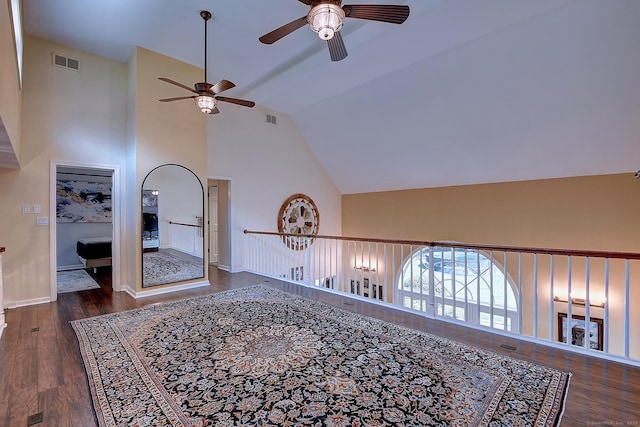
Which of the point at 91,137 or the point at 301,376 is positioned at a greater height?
the point at 91,137

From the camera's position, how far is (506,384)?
2.15m

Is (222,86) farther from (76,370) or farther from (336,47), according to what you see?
(76,370)

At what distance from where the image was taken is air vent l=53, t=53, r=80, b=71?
13.7 ft

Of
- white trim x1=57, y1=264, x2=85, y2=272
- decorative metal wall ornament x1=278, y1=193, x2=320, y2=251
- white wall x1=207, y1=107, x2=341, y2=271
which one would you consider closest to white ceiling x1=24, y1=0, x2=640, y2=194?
white wall x1=207, y1=107, x2=341, y2=271

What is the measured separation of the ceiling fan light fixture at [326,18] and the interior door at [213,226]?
5.32 metres

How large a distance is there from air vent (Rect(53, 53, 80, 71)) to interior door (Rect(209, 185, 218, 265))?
3.21m

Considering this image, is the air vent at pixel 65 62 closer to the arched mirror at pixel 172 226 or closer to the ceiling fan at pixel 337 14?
the arched mirror at pixel 172 226

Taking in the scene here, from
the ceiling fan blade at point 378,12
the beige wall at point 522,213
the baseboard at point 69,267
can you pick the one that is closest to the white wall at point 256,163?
the beige wall at point 522,213

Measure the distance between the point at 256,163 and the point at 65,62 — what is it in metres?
3.44

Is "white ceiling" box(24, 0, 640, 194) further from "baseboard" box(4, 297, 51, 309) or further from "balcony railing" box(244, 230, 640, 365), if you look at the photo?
"baseboard" box(4, 297, 51, 309)

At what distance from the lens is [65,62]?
425 cm

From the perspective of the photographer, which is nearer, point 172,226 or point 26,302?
point 26,302

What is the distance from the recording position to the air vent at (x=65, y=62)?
13.7ft

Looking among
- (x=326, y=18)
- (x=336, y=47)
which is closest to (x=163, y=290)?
(x=336, y=47)
